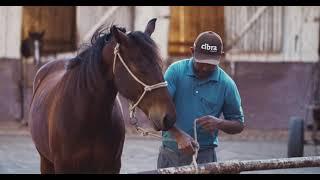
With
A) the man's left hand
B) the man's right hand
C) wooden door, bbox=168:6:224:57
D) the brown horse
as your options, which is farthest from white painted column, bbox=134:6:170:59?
the man's right hand

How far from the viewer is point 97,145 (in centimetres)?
486

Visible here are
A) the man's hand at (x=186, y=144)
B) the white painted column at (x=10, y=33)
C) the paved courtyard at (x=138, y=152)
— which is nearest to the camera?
the man's hand at (x=186, y=144)

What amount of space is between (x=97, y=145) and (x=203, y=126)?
2.90 feet

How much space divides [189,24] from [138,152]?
464 cm

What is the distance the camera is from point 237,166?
3.74m

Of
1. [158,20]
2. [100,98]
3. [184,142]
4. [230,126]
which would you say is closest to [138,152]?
[158,20]

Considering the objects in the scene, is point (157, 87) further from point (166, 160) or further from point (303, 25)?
point (303, 25)

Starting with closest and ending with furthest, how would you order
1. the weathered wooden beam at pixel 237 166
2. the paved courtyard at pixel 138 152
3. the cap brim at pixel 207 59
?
the weathered wooden beam at pixel 237 166 < the cap brim at pixel 207 59 < the paved courtyard at pixel 138 152

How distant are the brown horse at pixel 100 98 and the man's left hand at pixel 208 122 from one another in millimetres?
313

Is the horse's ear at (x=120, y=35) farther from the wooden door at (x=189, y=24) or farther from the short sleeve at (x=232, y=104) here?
the wooden door at (x=189, y=24)

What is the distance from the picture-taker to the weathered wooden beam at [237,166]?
11.6 ft

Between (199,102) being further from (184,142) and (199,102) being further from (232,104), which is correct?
(184,142)

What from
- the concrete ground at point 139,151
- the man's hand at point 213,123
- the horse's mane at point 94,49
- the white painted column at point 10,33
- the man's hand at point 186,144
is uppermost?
the horse's mane at point 94,49

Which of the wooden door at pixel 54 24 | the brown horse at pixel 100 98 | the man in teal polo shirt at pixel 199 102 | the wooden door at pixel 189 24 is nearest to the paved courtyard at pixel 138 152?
the wooden door at pixel 189 24
